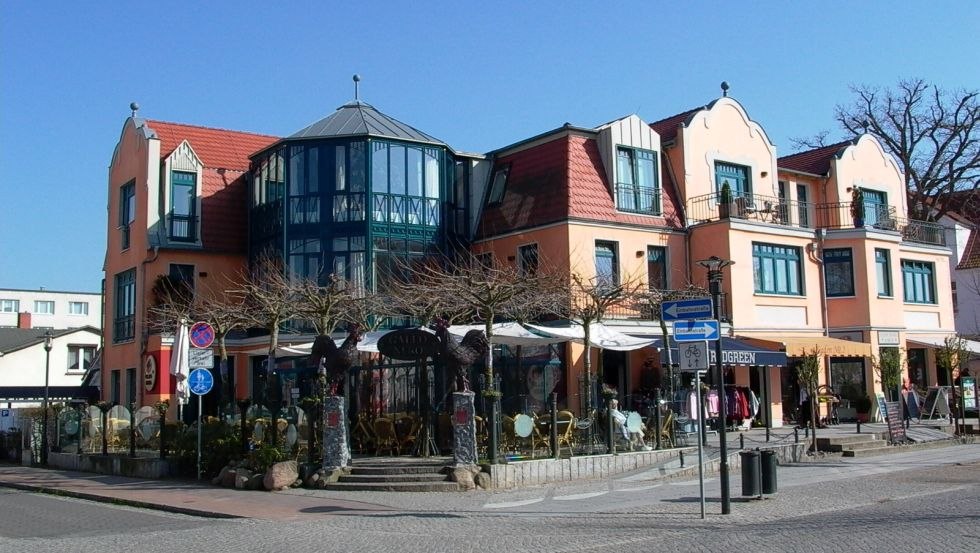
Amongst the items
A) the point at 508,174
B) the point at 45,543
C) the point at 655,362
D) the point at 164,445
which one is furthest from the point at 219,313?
the point at 45,543

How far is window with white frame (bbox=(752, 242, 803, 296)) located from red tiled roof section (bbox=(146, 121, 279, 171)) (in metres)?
17.7

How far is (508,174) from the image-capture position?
104ft

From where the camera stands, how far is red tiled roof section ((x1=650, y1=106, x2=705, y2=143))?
105 feet

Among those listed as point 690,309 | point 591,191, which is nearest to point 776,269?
point 591,191

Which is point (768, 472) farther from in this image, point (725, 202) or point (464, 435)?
point (725, 202)

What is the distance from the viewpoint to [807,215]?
34531 millimetres

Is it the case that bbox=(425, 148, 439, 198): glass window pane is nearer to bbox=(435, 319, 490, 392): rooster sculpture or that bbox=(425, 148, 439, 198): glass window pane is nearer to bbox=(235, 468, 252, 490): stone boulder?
bbox=(435, 319, 490, 392): rooster sculpture

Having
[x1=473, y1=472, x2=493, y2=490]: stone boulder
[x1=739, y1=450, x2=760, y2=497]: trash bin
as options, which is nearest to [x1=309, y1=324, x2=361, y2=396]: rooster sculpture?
[x1=473, y1=472, x2=493, y2=490]: stone boulder

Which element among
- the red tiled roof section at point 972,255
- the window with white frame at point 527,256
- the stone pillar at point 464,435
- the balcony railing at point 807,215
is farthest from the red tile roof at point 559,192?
the red tiled roof section at point 972,255

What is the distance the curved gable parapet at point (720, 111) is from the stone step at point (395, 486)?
18161mm

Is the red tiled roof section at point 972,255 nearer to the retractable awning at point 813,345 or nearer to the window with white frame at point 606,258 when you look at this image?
the retractable awning at point 813,345

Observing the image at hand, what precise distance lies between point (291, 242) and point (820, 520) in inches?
816

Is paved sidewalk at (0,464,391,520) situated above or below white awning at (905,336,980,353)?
below

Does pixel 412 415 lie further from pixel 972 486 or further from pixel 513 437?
pixel 972 486
